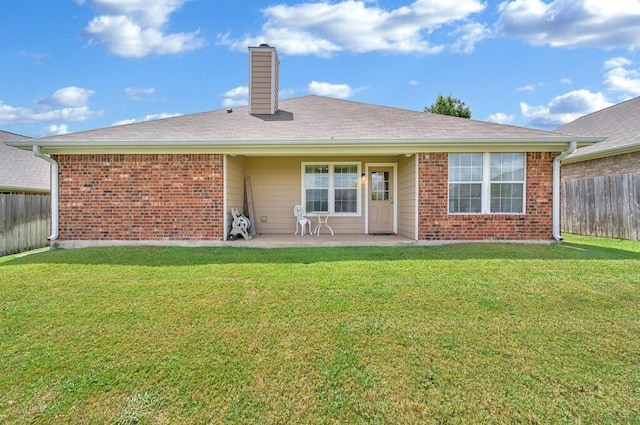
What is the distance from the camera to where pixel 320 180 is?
34.4 feet

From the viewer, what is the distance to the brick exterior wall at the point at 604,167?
10445mm

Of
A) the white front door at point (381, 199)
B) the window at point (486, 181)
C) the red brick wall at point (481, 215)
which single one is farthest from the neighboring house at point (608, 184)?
the white front door at point (381, 199)

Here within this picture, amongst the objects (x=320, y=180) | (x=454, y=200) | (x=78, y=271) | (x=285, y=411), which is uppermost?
(x=320, y=180)

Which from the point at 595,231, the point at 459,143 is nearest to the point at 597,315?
the point at 459,143

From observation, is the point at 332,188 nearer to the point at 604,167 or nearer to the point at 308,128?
the point at 308,128

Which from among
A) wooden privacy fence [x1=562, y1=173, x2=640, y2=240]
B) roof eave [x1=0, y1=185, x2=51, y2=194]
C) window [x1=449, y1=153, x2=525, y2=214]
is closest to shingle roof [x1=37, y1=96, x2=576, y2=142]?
window [x1=449, y1=153, x2=525, y2=214]

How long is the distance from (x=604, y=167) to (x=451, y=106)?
62.5 ft

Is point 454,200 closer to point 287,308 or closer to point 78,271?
point 287,308

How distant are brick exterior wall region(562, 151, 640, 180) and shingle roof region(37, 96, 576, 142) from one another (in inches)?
158

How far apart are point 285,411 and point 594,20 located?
55.3 ft

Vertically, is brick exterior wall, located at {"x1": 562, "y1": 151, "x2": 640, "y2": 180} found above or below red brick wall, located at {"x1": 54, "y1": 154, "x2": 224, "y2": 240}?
above

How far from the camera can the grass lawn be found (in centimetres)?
249

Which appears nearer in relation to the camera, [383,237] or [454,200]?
[454,200]

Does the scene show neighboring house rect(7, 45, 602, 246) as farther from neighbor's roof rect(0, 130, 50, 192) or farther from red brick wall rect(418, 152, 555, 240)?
neighbor's roof rect(0, 130, 50, 192)
